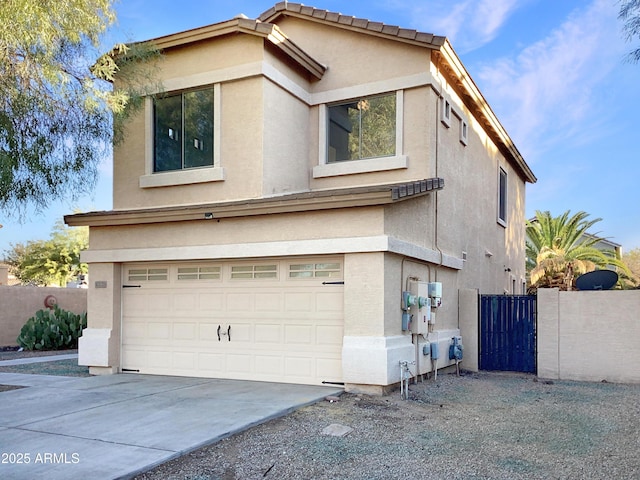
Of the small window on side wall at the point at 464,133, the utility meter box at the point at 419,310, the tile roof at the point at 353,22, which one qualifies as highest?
A: the tile roof at the point at 353,22

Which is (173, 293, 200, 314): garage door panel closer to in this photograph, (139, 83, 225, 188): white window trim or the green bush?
(139, 83, 225, 188): white window trim

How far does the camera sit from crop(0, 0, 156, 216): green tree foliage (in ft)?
30.4

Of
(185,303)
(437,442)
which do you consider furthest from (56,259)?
(437,442)

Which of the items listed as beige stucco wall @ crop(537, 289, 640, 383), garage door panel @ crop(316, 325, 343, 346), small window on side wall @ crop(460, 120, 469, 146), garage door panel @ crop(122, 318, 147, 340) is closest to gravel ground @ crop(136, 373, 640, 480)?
garage door panel @ crop(316, 325, 343, 346)

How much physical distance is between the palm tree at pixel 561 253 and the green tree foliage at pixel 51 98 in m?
21.6

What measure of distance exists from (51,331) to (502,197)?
15.0 metres

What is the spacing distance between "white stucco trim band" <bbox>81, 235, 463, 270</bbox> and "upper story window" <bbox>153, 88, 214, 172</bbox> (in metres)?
1.91

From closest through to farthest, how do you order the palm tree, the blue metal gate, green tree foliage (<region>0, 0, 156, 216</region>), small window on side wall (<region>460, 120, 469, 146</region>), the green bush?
green tree foliage (<region>0, 0, 156, 216</region>), the blue metal gate, small window on side wall (<region>460, 120, 469, 146</region>), the green bush, the palm tree

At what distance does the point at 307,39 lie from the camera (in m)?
13.7

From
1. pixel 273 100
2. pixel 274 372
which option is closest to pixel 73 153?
pixel 273 100

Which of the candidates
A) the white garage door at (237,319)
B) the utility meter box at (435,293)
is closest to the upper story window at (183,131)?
the white garage door at (237,319)

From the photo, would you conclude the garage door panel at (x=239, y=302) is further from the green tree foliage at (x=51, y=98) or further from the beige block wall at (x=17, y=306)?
the beige block wall at (x=17, y=306)

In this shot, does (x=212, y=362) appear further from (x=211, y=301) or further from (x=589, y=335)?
(x=589, y=335)

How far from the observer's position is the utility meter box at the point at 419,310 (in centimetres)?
1088
